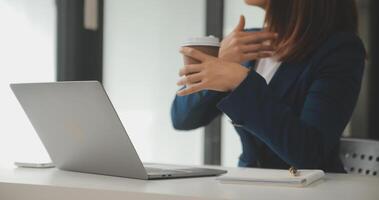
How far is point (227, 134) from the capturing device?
322cm

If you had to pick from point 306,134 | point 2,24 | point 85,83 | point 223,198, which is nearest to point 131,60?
point 2,24

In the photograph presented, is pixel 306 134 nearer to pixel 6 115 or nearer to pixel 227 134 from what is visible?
pixel 6 115

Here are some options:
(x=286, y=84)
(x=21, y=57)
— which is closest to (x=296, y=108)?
(x=286, y=84)

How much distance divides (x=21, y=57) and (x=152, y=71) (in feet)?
3.08

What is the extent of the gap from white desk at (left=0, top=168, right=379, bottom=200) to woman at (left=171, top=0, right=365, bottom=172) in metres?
0.19

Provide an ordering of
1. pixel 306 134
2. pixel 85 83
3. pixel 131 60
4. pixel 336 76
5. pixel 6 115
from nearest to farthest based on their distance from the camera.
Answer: pixel 85 83, pixel 306 134, pixel 336 76, pixel 6 115, pixel 131 60

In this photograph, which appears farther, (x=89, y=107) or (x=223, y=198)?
(x=89, y=107)

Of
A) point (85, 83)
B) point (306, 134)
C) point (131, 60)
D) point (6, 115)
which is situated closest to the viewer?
point (85, 83)

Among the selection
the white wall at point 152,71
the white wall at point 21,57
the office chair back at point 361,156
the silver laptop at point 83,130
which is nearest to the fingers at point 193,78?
the silver laptop at point 83,130

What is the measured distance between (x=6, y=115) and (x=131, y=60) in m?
1.02

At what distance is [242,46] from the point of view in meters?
1.28

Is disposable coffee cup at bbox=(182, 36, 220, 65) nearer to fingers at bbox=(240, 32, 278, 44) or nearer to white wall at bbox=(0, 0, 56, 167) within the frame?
fingers at bbox=(240, 32, 278, 44)

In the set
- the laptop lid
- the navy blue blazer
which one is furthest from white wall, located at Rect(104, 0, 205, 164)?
the laptop lid

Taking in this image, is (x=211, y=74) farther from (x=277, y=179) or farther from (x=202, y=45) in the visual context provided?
(x=277, y=179)
